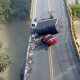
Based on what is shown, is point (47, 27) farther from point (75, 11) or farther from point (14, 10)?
point (75, 11)

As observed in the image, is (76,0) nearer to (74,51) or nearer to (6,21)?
(6,21)

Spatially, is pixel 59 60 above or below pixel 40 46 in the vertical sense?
below

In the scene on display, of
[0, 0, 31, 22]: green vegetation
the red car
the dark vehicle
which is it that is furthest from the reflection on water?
the red car

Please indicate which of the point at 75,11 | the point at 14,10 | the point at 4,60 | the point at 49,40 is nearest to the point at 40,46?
the point at 49,40

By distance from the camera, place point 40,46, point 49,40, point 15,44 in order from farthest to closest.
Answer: point 15,44, point 40,46, point 49,40

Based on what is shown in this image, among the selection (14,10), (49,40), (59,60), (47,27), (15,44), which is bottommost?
(15,44)

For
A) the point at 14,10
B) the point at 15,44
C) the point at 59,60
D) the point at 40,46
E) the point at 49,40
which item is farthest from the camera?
the point at 14,10

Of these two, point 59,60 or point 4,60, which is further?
point 59,60

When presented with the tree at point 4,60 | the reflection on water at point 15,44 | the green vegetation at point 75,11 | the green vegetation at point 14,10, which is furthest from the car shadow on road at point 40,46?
the green vegetation at point 75,11
